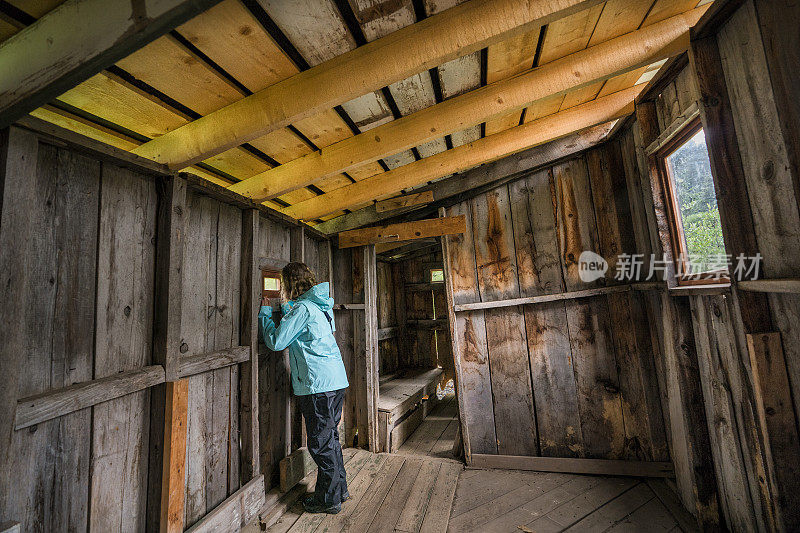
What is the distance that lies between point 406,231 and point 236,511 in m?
2.88

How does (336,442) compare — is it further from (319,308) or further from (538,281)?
(538,281)

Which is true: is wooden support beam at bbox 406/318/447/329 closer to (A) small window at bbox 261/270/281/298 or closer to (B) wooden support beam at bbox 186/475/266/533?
(A) small window at bbox 261/270/281/298

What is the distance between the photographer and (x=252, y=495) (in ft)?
7.77

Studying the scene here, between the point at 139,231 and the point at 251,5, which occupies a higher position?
the point at 251,5

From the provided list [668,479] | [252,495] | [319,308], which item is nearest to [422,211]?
[319,308]

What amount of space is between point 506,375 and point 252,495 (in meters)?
2.52

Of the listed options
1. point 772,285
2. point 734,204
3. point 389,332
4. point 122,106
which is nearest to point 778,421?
point 772,285

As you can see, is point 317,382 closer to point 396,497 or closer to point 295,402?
point 295,402

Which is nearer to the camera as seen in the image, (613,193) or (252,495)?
(252,495)

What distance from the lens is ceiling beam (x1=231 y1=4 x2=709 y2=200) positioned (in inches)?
77.0

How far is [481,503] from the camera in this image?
2719 mm

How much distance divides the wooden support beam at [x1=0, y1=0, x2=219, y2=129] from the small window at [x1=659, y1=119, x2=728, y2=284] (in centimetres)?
256

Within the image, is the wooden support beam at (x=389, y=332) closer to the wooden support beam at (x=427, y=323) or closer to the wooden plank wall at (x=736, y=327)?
the wooden support beam at (x=427, y=323)

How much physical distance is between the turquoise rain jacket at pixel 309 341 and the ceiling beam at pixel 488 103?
2.99 ft
